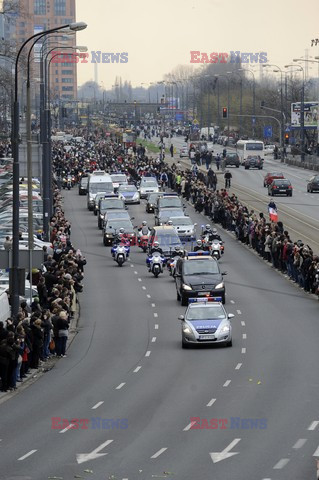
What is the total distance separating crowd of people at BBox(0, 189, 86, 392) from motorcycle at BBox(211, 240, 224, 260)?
8590 millimetres

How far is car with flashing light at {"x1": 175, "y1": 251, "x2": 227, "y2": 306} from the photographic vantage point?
41344mm

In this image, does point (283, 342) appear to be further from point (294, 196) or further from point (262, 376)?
point (294, 196)

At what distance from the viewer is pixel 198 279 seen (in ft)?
137

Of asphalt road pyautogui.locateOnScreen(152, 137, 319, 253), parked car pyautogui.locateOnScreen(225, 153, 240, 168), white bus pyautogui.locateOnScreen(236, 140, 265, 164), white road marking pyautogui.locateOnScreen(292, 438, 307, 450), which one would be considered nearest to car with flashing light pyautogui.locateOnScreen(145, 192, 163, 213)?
asphalt road pyautogui.locateOnScreen(152, 137, 319, 253)

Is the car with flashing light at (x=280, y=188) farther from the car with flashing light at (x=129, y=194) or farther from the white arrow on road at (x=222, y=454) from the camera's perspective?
the white arrow on road at (x=222, y=454)

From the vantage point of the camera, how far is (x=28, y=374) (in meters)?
30.4

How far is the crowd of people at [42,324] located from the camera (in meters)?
27.9

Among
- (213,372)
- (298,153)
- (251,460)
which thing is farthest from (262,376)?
(298,153)

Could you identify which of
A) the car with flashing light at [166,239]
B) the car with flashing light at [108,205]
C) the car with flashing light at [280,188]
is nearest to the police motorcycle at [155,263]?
the car with flashing light at [166,239]

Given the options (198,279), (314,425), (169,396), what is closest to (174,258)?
(198,279)

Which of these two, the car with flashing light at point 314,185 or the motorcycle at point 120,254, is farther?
the car with flashing light at point 314,185

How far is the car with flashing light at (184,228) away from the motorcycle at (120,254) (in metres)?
5.78

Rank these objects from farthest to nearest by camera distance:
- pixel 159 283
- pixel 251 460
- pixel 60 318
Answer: pixel 159 283
pixel 60 318
pixel 251 460

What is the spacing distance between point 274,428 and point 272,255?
1128 inches
